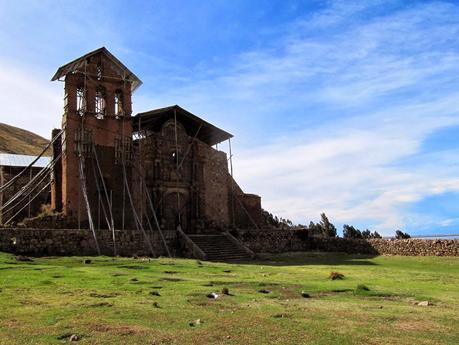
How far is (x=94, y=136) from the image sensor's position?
110 ft

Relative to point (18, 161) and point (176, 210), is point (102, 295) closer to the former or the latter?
point (176, 210)

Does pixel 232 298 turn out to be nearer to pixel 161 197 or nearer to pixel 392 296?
pixel 392 296

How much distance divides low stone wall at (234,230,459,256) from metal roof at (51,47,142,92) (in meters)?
14.7

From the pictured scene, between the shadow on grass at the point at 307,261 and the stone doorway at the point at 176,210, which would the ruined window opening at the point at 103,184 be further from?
the shadow on grass at the point at 307,261

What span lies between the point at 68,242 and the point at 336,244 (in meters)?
21.9

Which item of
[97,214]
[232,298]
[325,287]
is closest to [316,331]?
[232,298]

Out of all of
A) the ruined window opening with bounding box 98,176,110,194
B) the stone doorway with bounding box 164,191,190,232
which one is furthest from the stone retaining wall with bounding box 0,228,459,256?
the stone doorway with bounding box 164,191,190,232

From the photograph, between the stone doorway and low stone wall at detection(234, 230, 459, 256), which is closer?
low stone wall at detection(234, 230, 459, 256)

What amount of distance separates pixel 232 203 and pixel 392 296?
31.4m

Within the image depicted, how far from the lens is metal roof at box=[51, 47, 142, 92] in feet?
110

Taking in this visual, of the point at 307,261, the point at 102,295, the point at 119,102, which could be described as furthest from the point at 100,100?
the point at 102,295

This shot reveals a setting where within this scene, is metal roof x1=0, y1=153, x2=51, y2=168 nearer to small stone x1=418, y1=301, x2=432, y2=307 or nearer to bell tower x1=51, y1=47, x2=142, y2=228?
bell tower x1=51, y1=47, x2=142, y2=228

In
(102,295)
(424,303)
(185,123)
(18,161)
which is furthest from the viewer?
(18,161)

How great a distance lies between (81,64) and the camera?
3412 cm
